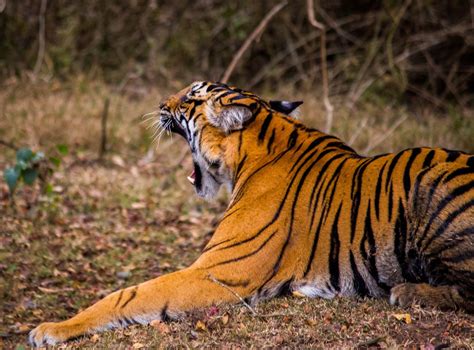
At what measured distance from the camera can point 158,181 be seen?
8.20 metres

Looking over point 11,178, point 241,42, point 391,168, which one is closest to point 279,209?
point 391,168

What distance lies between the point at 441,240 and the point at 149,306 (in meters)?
1.52

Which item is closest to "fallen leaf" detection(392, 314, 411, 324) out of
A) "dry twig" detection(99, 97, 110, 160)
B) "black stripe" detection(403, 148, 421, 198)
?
"black stripe" detection(403, 148, 421, 198)

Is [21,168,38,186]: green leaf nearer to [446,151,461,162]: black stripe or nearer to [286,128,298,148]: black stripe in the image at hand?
[286,128,298,148]: black stripe

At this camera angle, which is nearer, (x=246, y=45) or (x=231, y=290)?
(x=231, y=290)

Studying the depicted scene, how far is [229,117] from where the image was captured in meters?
4.68

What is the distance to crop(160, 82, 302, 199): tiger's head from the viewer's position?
4727mm

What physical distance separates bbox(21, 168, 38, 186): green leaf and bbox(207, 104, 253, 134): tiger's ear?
6.46 feet

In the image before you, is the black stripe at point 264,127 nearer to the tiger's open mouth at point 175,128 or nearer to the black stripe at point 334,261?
the tiger's open mouth at point 175,128

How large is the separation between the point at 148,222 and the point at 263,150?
8.47 feet

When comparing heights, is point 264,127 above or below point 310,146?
above

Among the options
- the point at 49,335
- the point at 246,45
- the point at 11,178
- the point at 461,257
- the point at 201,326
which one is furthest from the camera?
the point at 246,45

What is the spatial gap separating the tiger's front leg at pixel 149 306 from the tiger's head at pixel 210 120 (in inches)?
34.9

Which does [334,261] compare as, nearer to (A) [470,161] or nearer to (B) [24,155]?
(A) [470,161]
